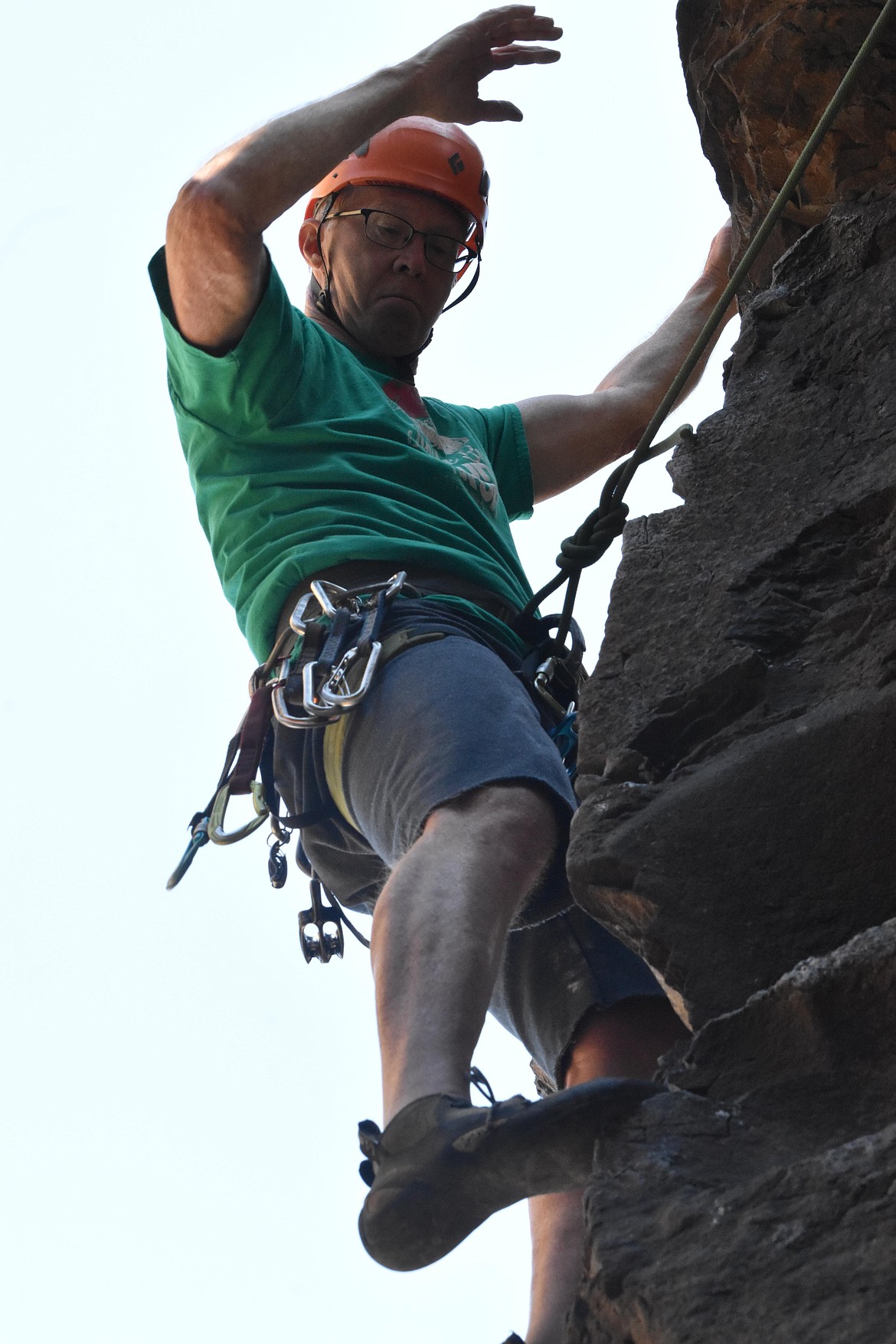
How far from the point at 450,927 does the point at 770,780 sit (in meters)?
0.42

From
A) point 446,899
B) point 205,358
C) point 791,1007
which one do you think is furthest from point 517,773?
point 205,358

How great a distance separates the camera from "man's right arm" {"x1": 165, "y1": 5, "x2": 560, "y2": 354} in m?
2.76

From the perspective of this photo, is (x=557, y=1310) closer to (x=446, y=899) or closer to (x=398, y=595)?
(x=446, y=899)

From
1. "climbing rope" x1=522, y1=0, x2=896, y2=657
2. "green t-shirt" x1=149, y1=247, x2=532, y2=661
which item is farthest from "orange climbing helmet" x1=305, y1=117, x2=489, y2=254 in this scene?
"climbing rope" x1=522, y1=0, x2=896, y2=657

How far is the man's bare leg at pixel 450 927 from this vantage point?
1900 millimetres

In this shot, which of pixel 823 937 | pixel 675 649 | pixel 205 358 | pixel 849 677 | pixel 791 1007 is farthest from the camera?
pixel 205 358

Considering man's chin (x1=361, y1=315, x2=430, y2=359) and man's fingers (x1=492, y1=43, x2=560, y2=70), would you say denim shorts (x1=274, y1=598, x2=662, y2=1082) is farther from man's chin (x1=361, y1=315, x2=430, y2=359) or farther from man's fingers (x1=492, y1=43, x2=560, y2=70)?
man's fingers (x1=492, y1=43, x2=560, y2=70)

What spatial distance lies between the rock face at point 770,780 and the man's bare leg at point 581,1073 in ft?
1.89

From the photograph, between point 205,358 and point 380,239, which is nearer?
point 205,358

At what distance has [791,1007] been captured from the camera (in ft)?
5.49

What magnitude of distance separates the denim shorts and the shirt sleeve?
20.5 inches

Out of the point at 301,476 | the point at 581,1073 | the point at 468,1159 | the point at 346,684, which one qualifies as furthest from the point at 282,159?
the point at 468,1159

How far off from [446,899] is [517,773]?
10.2 inches

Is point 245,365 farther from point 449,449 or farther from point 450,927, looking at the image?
point 450,927
